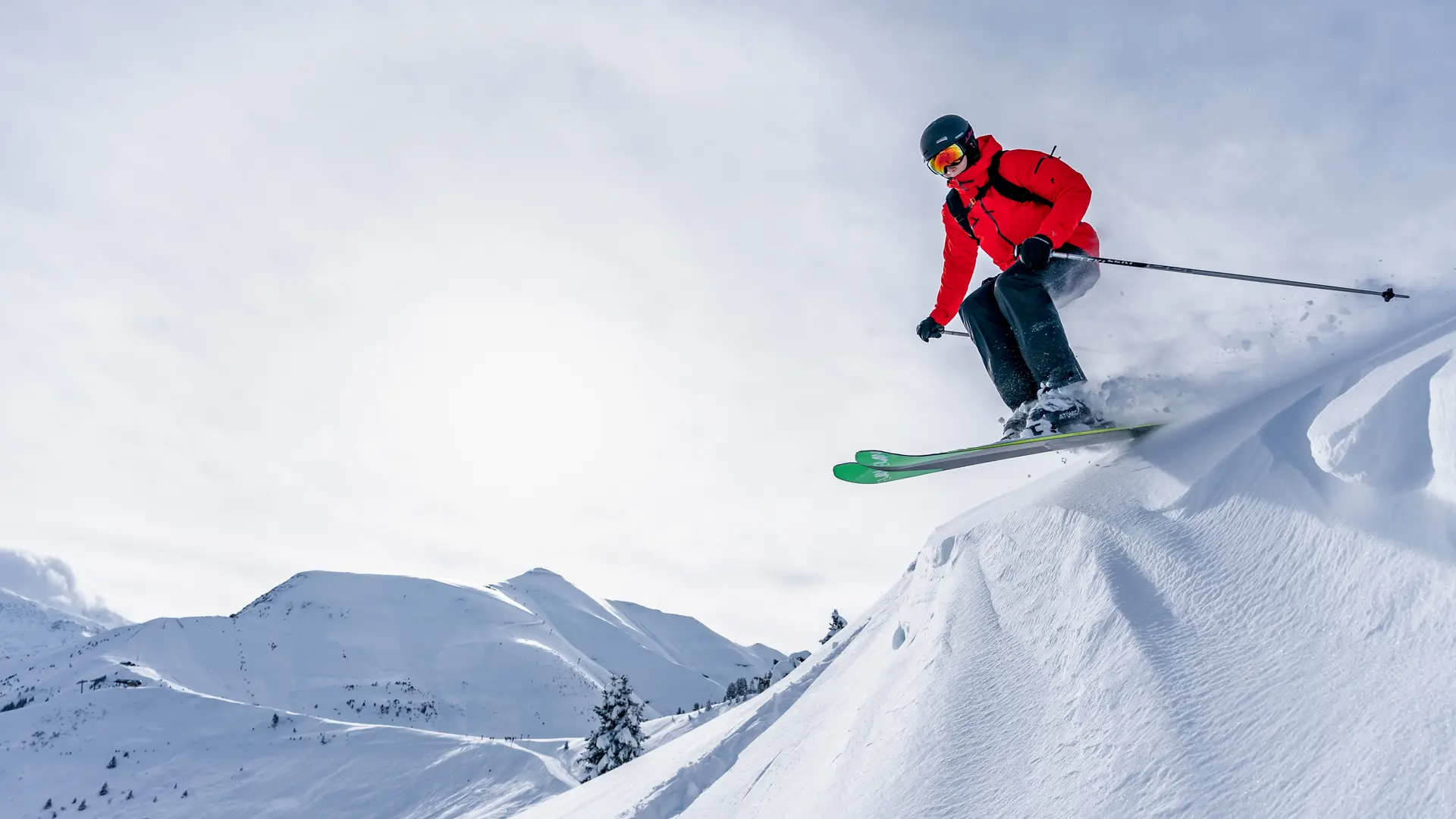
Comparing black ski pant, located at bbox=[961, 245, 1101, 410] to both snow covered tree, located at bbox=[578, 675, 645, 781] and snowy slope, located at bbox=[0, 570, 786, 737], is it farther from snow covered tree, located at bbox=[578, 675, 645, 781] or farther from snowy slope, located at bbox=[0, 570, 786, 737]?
snowy slope, located at bbox=[0, 570, 786, 737]

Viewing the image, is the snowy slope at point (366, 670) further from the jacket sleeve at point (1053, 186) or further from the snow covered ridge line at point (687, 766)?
the jacket sleeve at point (1053, 186)

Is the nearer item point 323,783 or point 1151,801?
point 1151,801

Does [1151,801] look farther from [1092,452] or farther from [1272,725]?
[1092,452]

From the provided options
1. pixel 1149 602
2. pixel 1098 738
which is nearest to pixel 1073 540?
pixel 1149 602

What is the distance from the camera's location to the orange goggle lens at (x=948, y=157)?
5961 mm

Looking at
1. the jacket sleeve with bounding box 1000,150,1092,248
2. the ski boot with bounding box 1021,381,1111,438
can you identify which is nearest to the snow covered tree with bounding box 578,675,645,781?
the ski boot with bounding box 1021,381,1111,438

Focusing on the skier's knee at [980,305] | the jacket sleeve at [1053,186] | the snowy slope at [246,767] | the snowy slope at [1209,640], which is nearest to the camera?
the snowy slope at [1209,640]

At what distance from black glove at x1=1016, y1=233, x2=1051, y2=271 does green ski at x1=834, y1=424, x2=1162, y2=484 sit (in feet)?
3.94

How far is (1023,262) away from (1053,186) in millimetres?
732

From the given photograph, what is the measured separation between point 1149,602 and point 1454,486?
0.94 meters

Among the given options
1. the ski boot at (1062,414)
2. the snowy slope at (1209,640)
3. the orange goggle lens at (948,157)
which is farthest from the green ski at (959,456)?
the orange goggle lens at (948,157)

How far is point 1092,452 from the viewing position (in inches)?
197

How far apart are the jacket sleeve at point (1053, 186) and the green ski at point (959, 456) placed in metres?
1.50

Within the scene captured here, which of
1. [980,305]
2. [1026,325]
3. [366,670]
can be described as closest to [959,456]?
[1026,325]
